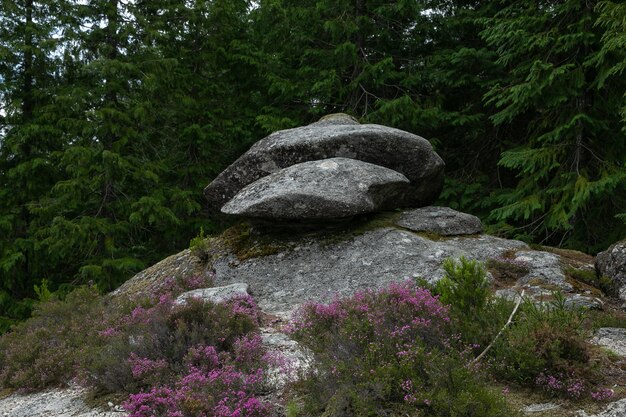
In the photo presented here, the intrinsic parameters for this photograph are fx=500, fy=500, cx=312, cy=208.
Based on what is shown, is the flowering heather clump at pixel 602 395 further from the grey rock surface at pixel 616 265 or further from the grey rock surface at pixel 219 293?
the grey rock surface at pixel 219 293

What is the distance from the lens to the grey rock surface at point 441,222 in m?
9.08

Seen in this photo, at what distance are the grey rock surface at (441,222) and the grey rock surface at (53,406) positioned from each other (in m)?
5.98

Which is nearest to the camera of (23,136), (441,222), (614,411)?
(614,411)

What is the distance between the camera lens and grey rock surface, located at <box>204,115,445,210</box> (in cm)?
955

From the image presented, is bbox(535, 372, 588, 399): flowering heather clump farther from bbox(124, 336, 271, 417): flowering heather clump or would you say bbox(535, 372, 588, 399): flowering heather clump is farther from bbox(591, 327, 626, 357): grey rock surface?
bbox(124, 336, 271, 417): flowering heather clump

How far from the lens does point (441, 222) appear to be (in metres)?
9.27

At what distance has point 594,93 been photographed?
10.5 meters

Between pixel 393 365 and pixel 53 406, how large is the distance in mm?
3350

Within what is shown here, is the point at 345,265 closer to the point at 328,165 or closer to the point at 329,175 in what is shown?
the point at 329,175

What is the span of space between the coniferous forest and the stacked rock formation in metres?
2.36

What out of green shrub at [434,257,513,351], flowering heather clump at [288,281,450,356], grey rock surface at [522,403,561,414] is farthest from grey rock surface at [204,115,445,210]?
grey rock surface at [522,403,561,414]

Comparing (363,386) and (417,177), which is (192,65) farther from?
(363,386)

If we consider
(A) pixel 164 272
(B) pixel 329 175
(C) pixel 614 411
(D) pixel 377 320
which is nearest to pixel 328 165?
(B) pixel 329 175

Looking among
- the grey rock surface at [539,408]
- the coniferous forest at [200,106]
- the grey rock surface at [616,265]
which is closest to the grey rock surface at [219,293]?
the grey rock surface at [539,408]
